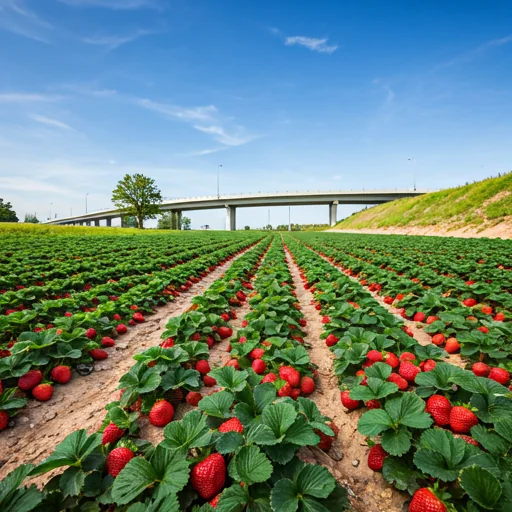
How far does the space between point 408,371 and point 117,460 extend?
7.73ft

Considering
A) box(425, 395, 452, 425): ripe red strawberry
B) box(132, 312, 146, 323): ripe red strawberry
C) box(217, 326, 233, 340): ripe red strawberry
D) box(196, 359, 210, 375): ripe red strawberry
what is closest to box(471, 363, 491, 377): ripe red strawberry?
box(425, 395, 452, 425): ripe red strawberry

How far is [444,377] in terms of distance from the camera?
2.14 meters

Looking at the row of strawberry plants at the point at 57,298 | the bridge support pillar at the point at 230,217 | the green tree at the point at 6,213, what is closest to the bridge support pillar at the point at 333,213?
the bridge support pillar at the point at 230,217

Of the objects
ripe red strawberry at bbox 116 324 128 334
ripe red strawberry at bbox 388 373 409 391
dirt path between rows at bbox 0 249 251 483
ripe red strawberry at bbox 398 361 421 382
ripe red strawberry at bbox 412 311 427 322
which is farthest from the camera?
ripe red strawberry at bbox 412 311 427 322

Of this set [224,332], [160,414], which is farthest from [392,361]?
[224,332]

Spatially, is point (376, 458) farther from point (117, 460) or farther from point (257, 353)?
point (117, 460)

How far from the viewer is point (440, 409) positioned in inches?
80.2

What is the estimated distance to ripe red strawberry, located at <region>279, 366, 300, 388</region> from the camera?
2.56 m

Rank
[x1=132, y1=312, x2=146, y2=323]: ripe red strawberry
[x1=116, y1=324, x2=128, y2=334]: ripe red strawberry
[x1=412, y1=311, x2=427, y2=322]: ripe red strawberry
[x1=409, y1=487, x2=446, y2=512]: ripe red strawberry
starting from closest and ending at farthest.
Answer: [x1=409, y1=487, x2=446, y2=512]: ripe red strawberry → [x1=116, y1=324, x2=128, y2=334]: ripe red strawberry → [x1=412, y1=311, x2=427, y2=322]: ripe red strawberry → [x1=132, y1=312, x2=146, y2=323]: ripe red strawberry

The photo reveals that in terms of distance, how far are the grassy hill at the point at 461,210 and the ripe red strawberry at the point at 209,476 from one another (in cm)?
2751

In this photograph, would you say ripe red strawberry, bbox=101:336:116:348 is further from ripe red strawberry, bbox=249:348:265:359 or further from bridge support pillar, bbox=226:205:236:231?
bridge support pillar, bbox=226:205:236:231

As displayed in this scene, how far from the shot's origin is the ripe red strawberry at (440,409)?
6.62ft

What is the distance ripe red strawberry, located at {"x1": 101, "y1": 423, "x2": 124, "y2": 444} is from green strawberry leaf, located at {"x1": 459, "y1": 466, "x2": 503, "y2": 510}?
2076mm

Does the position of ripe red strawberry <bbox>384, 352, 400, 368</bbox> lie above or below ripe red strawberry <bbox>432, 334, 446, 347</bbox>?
above
